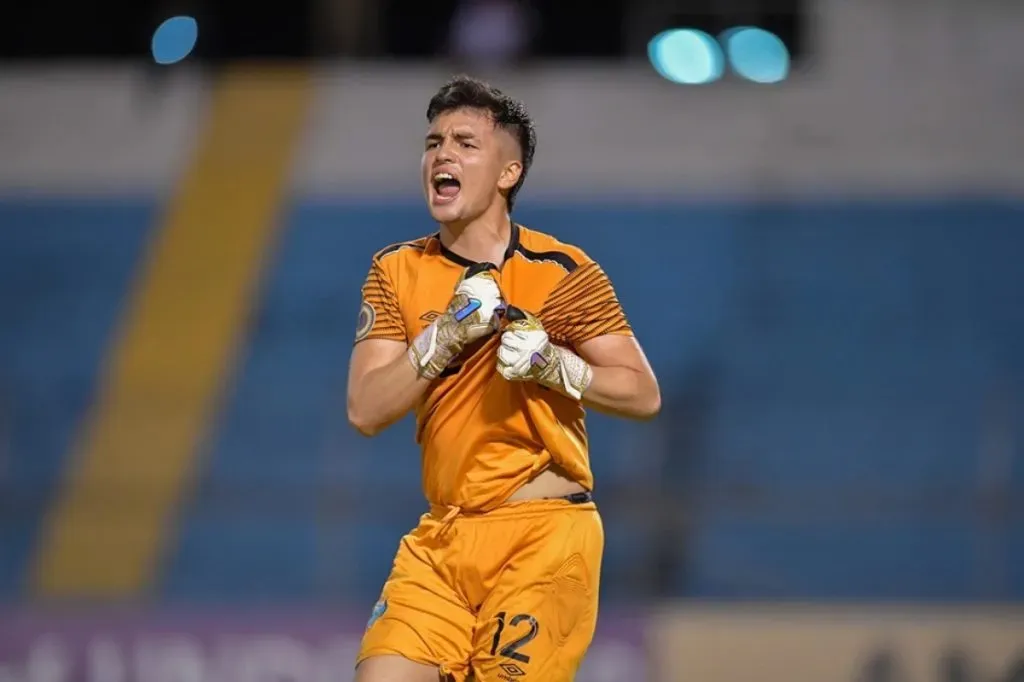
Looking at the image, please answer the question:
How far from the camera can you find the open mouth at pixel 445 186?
3.60 metres

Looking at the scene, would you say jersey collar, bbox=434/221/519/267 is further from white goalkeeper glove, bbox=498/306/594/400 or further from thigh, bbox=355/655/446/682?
thigh, bbox=355/655/446/682

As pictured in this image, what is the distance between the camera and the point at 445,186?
363 cm

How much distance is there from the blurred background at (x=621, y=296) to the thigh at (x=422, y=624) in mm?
3242

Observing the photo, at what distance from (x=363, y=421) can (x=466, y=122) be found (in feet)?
2.59

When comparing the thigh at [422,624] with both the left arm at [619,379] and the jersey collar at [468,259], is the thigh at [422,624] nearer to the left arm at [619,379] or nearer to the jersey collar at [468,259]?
the left arm at [619,379]

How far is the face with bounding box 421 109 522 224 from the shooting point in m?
3.60

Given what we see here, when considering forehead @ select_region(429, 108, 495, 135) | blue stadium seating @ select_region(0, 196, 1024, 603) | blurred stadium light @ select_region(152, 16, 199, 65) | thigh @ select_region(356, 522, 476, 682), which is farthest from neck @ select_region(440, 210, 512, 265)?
blurred stadium light @ select_region(152, 16, 199, 65)

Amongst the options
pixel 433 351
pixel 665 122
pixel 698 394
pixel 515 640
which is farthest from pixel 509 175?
pixel 665 122

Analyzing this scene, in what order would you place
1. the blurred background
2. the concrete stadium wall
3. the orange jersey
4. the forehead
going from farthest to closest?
the concrete stadium wall
the blurred background
the forehead
the orange jersey

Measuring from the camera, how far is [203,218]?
12.2 meters

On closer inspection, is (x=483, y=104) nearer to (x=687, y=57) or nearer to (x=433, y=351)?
(x=433, y=351)

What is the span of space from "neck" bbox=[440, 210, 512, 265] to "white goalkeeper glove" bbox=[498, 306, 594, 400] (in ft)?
1.02

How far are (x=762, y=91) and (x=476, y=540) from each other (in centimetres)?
939

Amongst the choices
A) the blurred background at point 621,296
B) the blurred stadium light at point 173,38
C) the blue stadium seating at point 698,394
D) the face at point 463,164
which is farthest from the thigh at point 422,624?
the blurred stadium light at point 173,38
